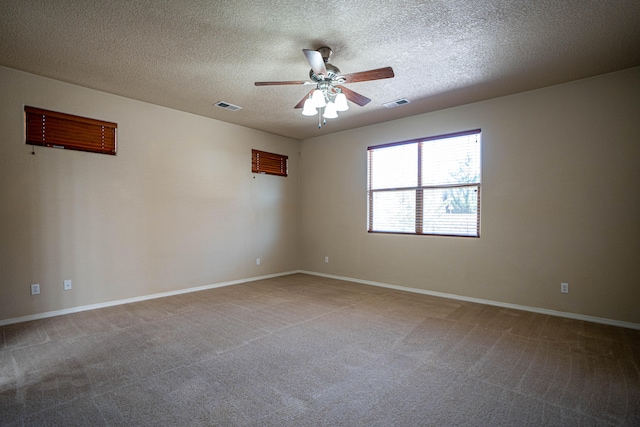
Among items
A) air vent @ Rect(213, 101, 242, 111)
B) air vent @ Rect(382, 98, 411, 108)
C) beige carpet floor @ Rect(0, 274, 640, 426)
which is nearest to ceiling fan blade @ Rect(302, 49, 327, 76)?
air vent @ Rect(382, 98, 411, 108)

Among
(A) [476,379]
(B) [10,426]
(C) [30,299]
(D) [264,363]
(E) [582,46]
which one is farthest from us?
(C) [30,299]

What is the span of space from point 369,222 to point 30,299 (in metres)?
4.65

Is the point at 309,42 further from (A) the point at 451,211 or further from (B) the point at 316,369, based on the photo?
(A) the point at 451,211

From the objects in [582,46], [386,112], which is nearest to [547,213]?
[582,46]

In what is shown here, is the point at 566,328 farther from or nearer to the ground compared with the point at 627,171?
nearer to the ground

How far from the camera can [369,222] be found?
547 cm

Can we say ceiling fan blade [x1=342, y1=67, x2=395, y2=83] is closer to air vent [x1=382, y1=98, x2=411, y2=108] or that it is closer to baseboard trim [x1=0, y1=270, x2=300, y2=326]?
air vent [x1=382, y1=98, x2=411, y2=108]

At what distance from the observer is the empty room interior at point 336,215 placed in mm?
2172

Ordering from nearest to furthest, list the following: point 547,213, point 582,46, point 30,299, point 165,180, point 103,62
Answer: point 582,46
point 103,62
point 30,299
point 547,213
point 165,180

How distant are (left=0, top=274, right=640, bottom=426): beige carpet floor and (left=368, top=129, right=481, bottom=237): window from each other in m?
1.37

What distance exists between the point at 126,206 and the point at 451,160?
462cm

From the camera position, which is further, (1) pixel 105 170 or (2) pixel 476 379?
(1) pixel 105 170

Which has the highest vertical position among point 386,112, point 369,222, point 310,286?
point 386,112

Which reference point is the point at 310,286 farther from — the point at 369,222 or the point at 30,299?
the point at 30,299
